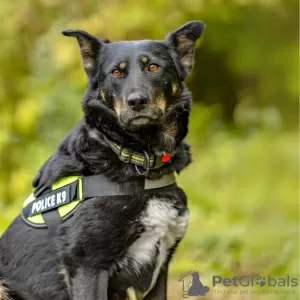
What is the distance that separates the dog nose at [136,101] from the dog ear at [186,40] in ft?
1.51

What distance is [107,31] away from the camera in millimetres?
6473

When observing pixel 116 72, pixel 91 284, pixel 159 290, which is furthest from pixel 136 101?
pixel 159 290

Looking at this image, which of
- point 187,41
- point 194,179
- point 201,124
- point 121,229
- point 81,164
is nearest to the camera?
point 121,229

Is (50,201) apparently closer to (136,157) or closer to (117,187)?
(117,187)

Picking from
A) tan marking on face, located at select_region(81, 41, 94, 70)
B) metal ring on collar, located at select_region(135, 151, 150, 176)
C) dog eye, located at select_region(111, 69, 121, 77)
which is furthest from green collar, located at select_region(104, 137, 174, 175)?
tan marking on face, located at select_region(81, 41, 94, 70)

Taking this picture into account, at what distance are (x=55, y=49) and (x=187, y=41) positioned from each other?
11.8 feet

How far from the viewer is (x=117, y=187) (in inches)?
118

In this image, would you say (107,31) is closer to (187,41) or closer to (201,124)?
(201,124)

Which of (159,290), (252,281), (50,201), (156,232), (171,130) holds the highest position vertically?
(171,130)

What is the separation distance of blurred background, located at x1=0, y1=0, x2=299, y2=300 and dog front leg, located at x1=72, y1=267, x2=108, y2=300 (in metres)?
1.90

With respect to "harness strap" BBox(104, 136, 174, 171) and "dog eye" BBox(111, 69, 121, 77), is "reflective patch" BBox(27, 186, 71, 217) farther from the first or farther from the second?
"dog eye" BBox(111, 69, 121, 77)

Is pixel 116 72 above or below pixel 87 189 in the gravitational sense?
above

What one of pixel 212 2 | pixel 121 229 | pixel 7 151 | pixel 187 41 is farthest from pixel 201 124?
pixel 121 229

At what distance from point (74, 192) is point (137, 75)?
70cm
